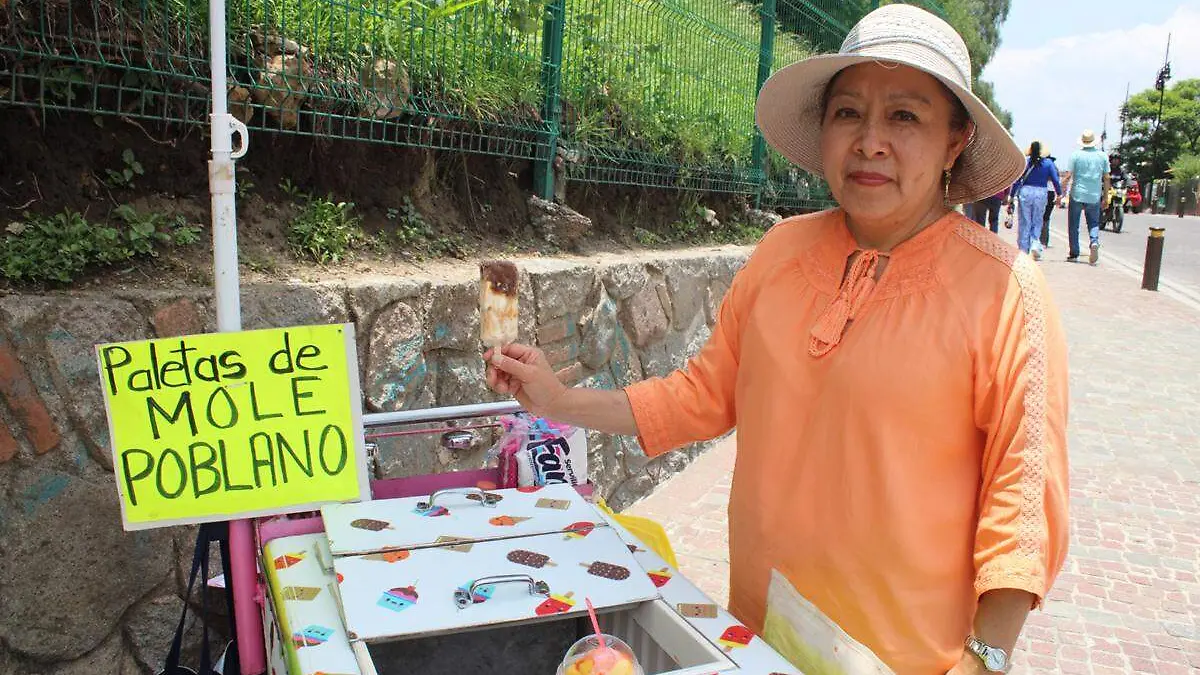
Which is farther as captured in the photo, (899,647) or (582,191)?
(582,191)

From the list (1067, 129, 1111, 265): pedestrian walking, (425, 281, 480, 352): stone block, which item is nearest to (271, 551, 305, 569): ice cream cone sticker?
(425, 281, 480, 352): stone block

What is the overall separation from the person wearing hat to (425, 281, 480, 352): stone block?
1.55 m

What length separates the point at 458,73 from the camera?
3.97 m

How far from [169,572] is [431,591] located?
1478mm

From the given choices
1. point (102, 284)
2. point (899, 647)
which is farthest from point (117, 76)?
point (899, 647)

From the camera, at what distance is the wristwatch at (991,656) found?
1574 millimetres

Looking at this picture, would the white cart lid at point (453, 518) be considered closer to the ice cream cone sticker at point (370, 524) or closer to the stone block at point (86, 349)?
the ice cream cone sticker at point (370, 524)

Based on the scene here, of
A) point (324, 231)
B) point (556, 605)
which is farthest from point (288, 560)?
point (324, 231)

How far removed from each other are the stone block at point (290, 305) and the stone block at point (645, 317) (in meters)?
2.09

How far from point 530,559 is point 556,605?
0.14 meters

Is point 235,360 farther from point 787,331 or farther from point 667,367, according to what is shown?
point 667,367

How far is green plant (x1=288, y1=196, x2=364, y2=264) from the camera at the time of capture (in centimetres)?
327

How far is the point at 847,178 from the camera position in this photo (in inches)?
71.8

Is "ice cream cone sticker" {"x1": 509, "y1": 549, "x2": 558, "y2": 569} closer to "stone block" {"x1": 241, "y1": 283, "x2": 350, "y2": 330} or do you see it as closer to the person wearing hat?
the person wearing hat
